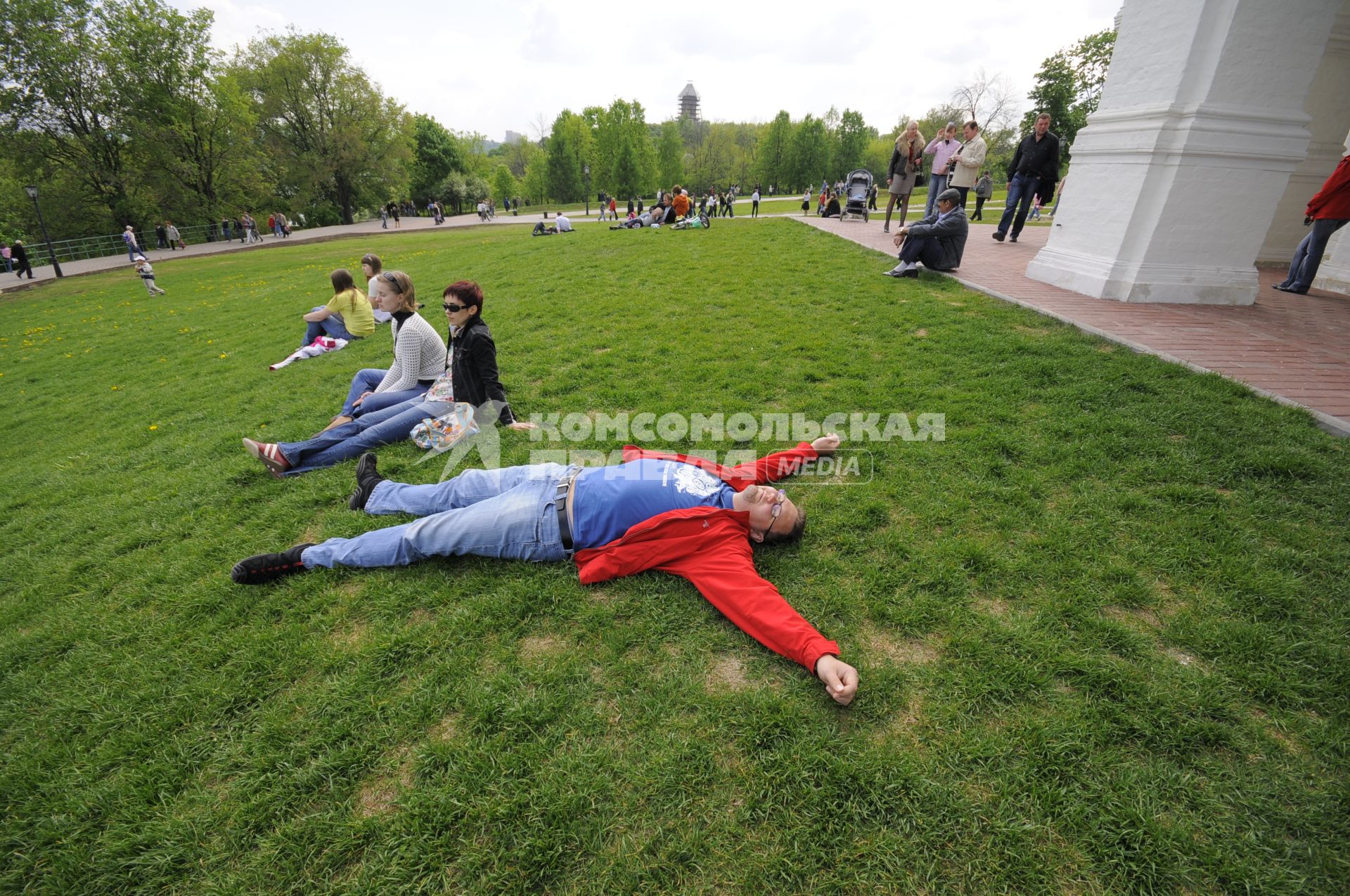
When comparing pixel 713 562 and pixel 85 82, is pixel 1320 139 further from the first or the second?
pixel 85 82

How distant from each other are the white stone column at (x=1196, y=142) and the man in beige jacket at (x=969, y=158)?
314cm

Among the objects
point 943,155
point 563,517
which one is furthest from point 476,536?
point 943,155

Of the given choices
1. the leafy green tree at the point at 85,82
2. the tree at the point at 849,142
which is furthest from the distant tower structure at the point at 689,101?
the leafy green tree at the point at 85,82

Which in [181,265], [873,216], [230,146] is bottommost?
[181,265]

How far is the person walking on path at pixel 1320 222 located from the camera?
6.75m

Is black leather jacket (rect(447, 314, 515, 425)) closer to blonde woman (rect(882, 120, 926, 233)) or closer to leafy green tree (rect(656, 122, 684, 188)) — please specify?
blonde woman (rect(882, 120, 926, 233))

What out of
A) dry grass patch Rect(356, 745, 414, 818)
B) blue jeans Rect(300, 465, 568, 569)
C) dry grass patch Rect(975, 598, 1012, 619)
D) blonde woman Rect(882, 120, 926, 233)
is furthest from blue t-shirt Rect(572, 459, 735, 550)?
blonde woman Rect(882, 120, 926, 233)

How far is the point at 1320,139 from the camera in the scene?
926 centimetres

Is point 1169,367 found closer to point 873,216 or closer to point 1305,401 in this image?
point 1305,401

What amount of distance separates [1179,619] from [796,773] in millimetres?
2160

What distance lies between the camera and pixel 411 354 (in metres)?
5.02

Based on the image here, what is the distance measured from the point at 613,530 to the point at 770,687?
1.23 metres

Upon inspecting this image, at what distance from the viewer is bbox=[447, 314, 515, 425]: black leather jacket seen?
4.70 metres

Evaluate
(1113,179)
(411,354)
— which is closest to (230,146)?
(411,354)
